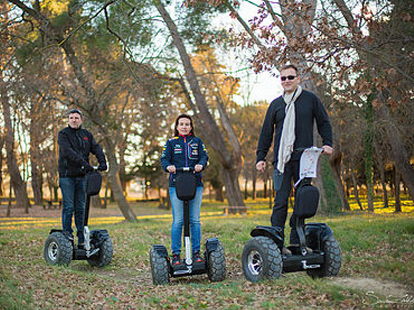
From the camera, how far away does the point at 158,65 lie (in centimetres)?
1708

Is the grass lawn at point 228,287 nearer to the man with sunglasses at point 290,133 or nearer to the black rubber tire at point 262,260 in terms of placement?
the black rubber tire at point 262,260

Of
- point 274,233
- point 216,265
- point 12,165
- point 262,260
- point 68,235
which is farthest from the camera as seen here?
point 12,165

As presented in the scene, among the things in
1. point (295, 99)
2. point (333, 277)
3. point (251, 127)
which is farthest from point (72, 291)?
point (251, 127)

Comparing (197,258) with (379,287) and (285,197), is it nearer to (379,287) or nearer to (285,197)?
(285,197)

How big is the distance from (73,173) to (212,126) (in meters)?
12.2

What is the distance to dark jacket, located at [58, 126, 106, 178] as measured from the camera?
6441 mm

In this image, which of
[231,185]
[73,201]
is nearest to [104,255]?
[73,201]

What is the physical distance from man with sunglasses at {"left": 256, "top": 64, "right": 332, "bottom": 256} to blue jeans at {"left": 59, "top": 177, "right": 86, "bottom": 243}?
3.13m

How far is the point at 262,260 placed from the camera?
14.8 ft

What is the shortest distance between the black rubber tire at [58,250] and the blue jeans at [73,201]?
30 centimetres

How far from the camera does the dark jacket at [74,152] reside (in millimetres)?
6441


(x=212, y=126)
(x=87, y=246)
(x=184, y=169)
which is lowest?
(x=87, y=246)

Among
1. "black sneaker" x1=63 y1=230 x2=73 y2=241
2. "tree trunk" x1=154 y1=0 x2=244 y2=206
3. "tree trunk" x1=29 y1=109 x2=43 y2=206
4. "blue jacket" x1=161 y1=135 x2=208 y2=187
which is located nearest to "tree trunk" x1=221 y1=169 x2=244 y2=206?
"tree trunk" x1=154 y1=0 x2=244 y2=206

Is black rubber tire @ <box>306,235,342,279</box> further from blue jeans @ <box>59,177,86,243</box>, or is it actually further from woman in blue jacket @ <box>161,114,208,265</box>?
blue jeans @ <box>59,177,86,243</box>
